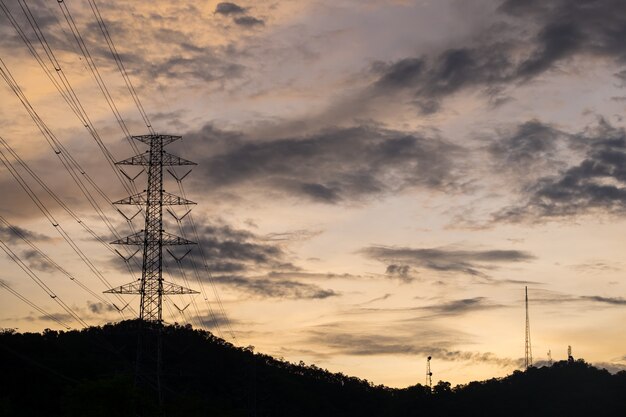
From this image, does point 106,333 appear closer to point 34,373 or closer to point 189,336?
point 34,373

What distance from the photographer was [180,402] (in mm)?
98188

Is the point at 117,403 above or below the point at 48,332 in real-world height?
below

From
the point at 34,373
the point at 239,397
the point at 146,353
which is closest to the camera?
the point at 146,353

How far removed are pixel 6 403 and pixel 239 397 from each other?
3292 inches

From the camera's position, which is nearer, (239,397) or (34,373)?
(34,373)

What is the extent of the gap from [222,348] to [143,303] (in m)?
99.9

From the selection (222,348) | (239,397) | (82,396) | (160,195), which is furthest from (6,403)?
(222,348)

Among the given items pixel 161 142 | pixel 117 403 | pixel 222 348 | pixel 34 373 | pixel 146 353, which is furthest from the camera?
pixel 222 348

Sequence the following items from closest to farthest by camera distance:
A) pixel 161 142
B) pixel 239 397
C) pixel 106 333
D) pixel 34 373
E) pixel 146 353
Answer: pixel 146 353 < pixel 161 142 < pixel 34 373 < pixel 106 333 < pixel 239 397

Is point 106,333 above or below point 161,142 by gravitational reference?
below

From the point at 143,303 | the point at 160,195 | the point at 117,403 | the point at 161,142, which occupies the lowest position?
the point at 117,403

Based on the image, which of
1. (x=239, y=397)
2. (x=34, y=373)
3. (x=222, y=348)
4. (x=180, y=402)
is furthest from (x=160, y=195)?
(x=222, y=348)

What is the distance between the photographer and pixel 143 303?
69688 millimetres

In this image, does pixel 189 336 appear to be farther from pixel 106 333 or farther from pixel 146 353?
pixel 146 353
